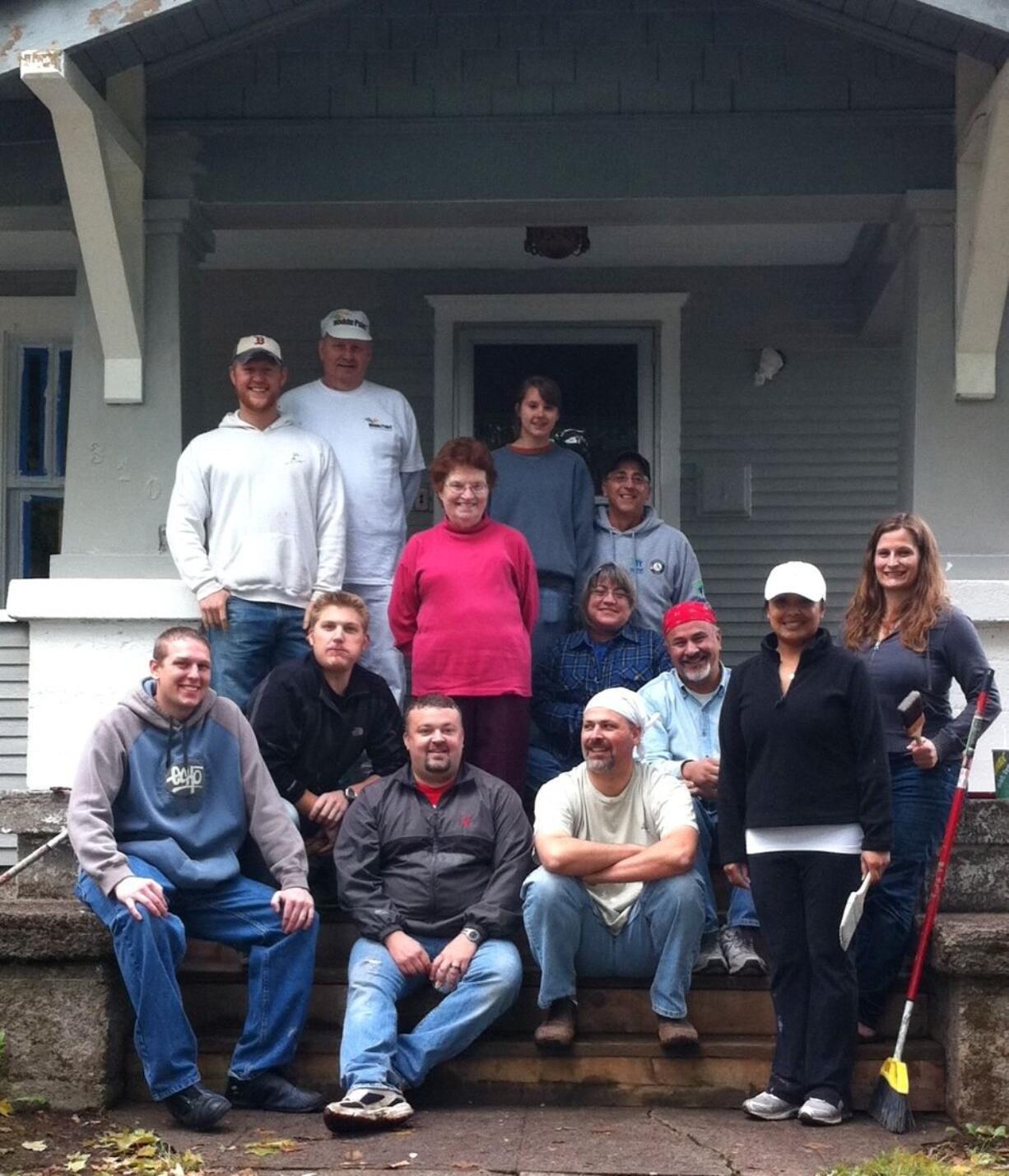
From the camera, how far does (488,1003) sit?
5.36m

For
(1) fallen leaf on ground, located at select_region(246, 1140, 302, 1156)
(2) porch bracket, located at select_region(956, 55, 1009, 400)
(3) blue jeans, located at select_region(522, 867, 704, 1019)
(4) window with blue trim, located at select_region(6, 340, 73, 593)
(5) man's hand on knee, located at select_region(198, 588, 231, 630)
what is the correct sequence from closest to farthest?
(1) fallen leaf on ground, located at select_region(246, 1140, 302, 1156)
(3) blue jeans, located at select_region(522, 867, 704, 1019)
(5) man's hand on knee, located at select_region(198, 588, 231, 630)
(2) porch bracket, located at select_region(956, 55, 1009, 400)
(4) window with blue trim, located at select_region(6, 340, 73, 593)

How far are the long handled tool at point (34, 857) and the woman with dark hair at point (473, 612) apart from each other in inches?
50.3

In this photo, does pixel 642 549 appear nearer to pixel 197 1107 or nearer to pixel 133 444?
pixel 133 444

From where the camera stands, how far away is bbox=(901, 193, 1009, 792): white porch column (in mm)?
6910

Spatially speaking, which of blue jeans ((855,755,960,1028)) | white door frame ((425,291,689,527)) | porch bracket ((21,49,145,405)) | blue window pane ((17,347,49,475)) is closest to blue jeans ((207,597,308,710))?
porch bracket ((21,49,145,405))

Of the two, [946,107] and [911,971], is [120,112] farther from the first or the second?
[911,971]

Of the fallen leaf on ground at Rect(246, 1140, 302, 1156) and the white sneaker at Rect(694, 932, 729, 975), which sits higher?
the white sneaker at Rect(694, 932, 729, 975)

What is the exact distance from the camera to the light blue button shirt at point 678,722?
6.09m

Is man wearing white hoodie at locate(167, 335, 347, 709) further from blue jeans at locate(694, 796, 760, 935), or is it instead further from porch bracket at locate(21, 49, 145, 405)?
blue jeans at locate(694, 796, 760, 935)

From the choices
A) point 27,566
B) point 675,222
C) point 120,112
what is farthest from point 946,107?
point 27,566

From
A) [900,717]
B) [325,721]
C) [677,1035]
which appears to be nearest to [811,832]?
[900,717]

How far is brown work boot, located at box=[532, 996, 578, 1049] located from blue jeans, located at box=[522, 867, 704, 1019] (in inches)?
1.2

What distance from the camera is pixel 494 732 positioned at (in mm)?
6141

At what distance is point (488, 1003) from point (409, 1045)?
0.26 meters
